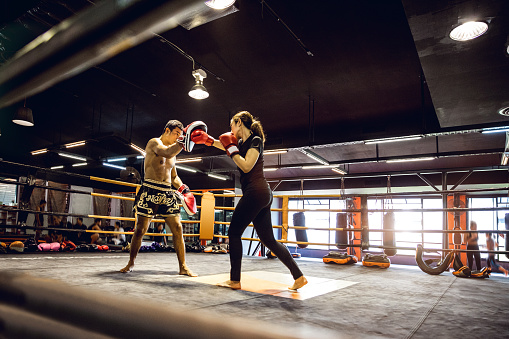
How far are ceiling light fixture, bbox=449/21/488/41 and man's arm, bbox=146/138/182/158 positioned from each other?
112 inches

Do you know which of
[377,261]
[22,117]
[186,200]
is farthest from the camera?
[22,117]

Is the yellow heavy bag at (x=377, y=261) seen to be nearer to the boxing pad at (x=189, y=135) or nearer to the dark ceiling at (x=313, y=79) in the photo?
the dark ceiling at (x=313, y=79)

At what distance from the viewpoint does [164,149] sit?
2.98 m

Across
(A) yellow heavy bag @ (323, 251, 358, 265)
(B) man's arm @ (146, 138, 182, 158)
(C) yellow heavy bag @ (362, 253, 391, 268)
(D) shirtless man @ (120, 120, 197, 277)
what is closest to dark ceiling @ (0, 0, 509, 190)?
(B) man's arm @ (146, 138, 182, 158)

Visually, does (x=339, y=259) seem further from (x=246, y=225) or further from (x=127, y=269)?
(x=127, y=269)

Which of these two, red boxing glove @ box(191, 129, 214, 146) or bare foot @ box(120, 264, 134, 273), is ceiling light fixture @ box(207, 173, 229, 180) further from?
red boxing glove @ box(191, 129, 214, 146)

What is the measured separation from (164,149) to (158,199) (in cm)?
48


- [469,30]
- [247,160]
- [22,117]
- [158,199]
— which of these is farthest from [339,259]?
[22,117]

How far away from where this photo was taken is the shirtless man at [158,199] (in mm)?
2998

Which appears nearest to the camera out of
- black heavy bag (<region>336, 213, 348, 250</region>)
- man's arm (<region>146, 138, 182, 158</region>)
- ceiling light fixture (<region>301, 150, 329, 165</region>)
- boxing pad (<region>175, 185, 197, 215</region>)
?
man's arm (<region>146, 138, 182, 158</region>)

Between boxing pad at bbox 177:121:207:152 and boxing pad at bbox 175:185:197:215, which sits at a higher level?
boxing pad at bbox 177:121:207:152

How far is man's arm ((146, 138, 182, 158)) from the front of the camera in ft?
9.53

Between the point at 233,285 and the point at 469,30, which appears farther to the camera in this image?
the point at 469,30

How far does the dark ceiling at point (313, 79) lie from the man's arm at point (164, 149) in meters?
1.04
